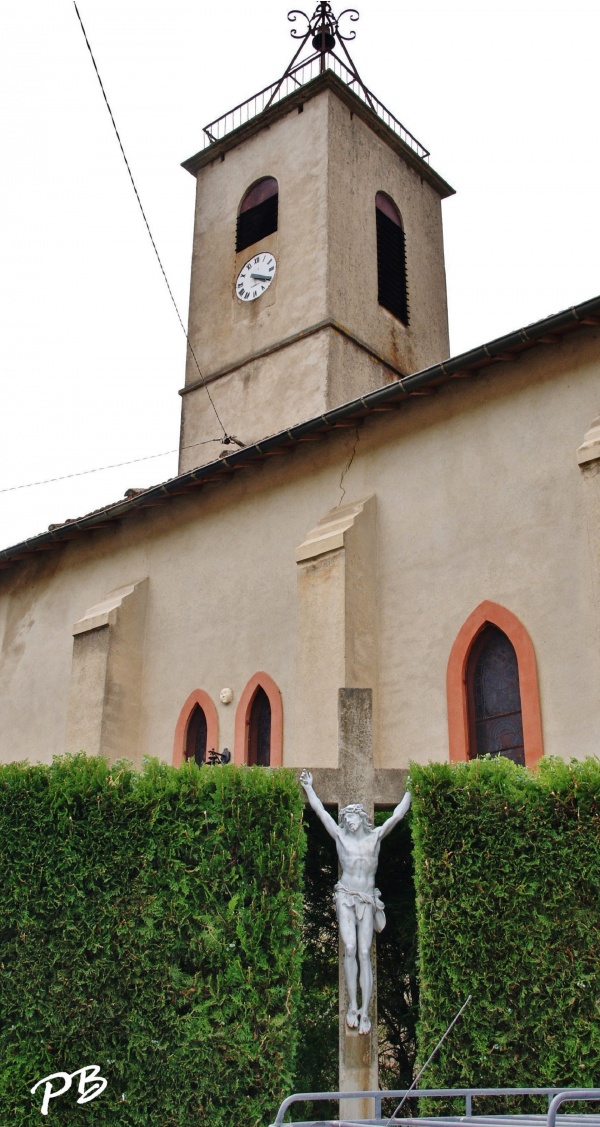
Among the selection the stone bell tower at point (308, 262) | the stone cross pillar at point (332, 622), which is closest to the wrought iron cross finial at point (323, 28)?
the stone bell tower at point (308, 262)

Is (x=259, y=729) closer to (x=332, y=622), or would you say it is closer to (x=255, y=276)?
(x=332, y=622)

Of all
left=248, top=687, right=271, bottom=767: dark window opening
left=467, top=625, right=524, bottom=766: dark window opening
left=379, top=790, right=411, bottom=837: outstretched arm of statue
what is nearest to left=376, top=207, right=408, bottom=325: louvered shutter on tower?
left=248, top=687, right=271, bottom=767: dark window opening

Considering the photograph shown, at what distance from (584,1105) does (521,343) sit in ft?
25.2

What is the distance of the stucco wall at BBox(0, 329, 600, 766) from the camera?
11.2 m

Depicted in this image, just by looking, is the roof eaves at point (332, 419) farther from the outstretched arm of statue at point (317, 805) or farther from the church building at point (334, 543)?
the outstretched arm of statue at point (317, 805)

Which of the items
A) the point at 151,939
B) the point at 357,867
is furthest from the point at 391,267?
the point at 151,939

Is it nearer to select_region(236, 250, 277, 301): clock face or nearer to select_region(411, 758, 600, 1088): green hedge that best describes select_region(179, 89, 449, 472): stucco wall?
select_region(236, 250, 277, 301): clock face

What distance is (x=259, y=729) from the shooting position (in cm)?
A: 1434

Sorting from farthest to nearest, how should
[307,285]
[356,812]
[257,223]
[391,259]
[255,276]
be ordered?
[257,223], [391,259], [255,276], [307,285], [356,812]

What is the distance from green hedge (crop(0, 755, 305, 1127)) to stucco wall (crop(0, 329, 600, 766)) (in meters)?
4.54

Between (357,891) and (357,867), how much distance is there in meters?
0.14

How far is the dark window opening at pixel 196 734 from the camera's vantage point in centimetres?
1507

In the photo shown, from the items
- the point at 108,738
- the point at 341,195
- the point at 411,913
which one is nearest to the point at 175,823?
the point at 411,913

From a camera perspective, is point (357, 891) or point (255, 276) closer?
point (357, 891)
